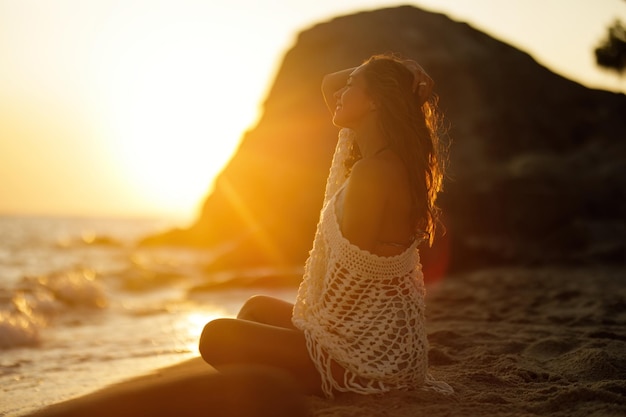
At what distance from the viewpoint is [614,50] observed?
66.1 feet

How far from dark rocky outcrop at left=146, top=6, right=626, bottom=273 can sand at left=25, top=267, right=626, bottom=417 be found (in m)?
5.52

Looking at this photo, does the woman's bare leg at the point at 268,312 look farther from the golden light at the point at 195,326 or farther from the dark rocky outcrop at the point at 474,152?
the dark rocky outcrop at the point at 474,152

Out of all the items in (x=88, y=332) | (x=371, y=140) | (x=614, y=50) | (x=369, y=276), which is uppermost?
(x=614, y=50)

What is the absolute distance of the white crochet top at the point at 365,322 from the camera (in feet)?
9.27

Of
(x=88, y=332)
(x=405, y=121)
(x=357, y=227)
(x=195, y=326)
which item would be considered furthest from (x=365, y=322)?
(x=88, y=332)

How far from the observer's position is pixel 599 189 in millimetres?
13922

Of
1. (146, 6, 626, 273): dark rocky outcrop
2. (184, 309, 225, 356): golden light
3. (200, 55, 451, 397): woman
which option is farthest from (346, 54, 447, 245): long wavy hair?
(146, 6, 626, 273): dark rocky outcrop

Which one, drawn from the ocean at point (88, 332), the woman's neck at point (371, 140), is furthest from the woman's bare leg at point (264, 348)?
the ocean at point (88, 332)

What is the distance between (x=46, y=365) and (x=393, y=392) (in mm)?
3631

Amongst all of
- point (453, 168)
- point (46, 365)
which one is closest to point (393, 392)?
point (46, 365)

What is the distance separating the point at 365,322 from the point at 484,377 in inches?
35.5

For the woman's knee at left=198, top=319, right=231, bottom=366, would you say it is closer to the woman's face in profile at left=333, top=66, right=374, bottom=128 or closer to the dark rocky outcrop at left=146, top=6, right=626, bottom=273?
the woman's face in profile at left=333, top=66, right=374, bottom=128

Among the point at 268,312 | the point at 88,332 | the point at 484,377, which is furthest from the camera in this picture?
the point at 88,332

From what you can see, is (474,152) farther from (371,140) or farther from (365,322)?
(365,322)
